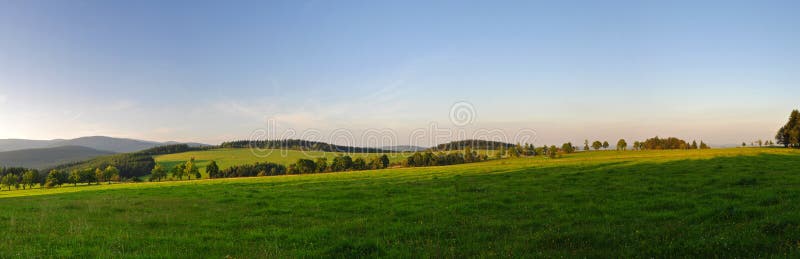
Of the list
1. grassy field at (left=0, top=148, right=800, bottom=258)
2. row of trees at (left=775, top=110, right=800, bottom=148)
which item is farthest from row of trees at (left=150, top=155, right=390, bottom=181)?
row of trees at (left=775, top=110, right=800, bottom=148)

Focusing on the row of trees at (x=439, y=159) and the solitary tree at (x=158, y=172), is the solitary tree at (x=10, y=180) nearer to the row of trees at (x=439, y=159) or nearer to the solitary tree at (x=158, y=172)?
the solitary tree at (x=158, y=172)

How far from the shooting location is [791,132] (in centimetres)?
8175

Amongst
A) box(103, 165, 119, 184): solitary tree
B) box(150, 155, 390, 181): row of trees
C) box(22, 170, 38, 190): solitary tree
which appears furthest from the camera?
box(103, 165, 119, 184): solitary tree

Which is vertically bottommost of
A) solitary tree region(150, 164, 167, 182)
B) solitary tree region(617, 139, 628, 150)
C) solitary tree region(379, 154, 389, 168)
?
solitary tree region(150, 164, 167, 182)

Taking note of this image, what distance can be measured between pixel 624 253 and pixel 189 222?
15551 mm

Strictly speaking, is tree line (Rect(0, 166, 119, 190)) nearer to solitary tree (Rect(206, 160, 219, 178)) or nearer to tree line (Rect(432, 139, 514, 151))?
solitary tree (Rect(206, 160, 219, 178))

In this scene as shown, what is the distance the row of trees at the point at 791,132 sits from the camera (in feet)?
266

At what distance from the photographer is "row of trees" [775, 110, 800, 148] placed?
80938mm

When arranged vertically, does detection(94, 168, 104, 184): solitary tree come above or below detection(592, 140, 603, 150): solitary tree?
below

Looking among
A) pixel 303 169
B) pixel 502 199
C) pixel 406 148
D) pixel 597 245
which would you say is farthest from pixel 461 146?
pixel 597 245

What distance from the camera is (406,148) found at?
134 m

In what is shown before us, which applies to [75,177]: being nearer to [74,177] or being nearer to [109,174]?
[74,177]

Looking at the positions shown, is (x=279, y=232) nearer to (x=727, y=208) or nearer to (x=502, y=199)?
(x=502, y=199)

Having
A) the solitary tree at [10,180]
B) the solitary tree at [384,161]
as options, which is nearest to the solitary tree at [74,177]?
the solitary tree at [10,180]
